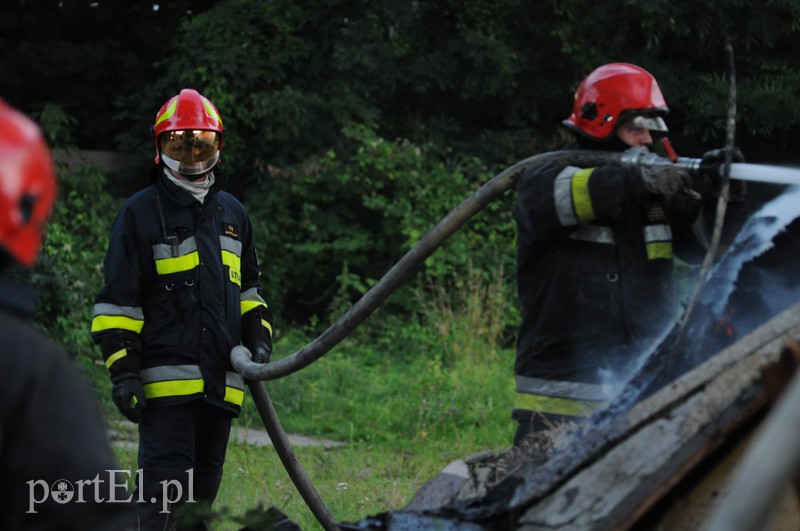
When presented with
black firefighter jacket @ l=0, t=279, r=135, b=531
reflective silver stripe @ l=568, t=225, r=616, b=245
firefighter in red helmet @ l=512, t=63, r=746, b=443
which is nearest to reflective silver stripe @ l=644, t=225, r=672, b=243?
firefighter in red helmet @ l=512, t=63, r=746, b=443

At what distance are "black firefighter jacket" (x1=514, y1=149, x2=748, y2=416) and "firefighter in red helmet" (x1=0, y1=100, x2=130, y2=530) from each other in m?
2.24

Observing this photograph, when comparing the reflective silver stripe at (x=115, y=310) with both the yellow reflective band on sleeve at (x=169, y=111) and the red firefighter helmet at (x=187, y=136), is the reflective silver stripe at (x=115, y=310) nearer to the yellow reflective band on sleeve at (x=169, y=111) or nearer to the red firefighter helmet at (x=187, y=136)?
the red firefighter helmet at (x=187, y=136)

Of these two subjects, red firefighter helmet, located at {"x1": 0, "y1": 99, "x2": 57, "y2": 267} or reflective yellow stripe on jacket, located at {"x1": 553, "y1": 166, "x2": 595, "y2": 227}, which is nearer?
red firefighter helmet, located at {"x1": 0, "y1": 99, "x2": 57, "y2": 267}

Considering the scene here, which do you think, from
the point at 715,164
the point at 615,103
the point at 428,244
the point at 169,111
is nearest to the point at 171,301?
the point at 169,111

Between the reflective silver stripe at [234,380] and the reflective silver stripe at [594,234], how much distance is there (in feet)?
4.53

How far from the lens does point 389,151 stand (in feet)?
34.7

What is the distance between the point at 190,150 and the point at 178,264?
46cm

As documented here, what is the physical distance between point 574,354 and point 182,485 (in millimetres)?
1507

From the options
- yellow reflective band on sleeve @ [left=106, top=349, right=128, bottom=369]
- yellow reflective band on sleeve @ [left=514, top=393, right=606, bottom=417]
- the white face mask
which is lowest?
yellow reflective band on sleeve @ [left=514, top=393, right=606, bottom=417]

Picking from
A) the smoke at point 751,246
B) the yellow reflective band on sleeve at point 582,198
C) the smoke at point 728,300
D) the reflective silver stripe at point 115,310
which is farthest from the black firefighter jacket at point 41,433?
the reflective silver stripe at point 115,310

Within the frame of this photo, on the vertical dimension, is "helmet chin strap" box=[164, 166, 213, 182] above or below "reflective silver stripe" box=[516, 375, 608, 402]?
above

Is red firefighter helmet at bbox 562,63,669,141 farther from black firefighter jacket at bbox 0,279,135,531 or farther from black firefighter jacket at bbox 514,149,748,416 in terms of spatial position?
black firefighter jacket at bbox 0,279,135,531

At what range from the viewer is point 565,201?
3629 millimetres

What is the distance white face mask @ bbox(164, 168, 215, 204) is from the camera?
4.19 metres
